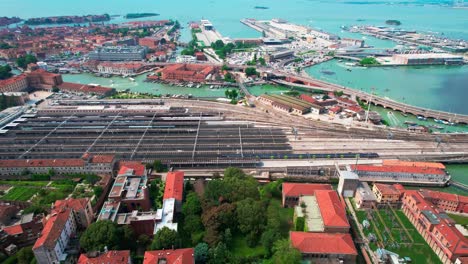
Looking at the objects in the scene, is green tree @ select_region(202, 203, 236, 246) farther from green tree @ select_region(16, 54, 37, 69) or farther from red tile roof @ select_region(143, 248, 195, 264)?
green tree @ select_region(16, 54, 37, 69)

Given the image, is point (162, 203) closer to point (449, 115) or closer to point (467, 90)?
point (449, 115)

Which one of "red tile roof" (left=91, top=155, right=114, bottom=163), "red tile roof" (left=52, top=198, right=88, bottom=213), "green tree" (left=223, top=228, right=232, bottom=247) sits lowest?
"green tree" (left=223, top=228, right=232, bottom=247)

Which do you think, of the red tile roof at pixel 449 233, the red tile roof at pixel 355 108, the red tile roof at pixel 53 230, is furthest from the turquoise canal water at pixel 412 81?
the red tile roof at pixel 53 230

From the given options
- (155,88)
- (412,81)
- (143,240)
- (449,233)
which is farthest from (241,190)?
(412,81)

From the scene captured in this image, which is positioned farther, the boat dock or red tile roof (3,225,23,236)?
the boat dock

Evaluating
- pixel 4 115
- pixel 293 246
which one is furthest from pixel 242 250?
pixel 4 115

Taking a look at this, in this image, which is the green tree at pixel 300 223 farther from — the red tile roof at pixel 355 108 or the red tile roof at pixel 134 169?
the red tile roof at pixel 355 108

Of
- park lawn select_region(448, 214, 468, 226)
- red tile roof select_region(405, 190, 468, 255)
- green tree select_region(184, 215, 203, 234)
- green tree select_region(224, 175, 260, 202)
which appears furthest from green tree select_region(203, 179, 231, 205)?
park lawn select_region(448, 214, 468, 226)

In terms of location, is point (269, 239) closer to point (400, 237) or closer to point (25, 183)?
point (400, 237)
